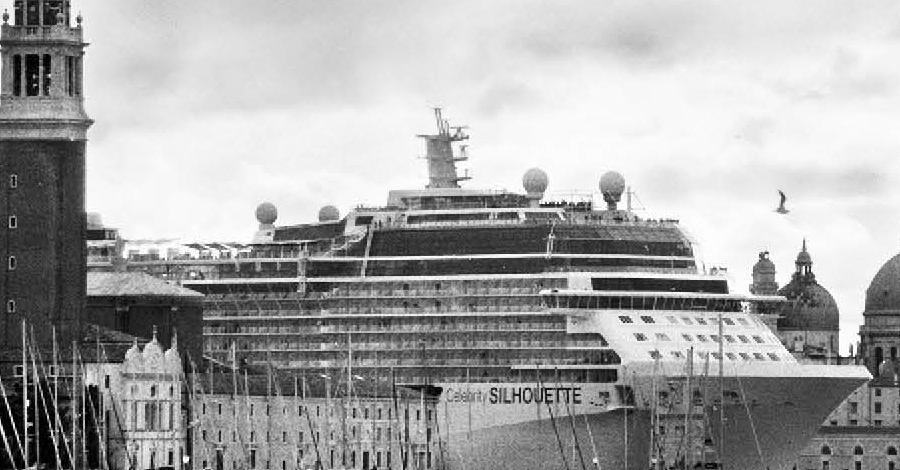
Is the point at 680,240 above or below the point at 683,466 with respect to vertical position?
above

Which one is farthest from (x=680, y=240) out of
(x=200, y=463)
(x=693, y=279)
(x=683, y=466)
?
(x=200, y=463)

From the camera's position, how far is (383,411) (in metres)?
136

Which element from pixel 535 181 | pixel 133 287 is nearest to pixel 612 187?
pixel 535 181

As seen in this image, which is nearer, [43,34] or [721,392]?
[43,34]

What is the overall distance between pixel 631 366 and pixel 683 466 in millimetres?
4334

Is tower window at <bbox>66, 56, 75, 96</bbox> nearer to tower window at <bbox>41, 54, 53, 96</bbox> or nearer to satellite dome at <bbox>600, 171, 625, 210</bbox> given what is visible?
tower window at <bbox>41, 54, 53, 96</bbox>

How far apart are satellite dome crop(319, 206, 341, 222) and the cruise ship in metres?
10.5

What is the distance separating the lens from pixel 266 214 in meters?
154

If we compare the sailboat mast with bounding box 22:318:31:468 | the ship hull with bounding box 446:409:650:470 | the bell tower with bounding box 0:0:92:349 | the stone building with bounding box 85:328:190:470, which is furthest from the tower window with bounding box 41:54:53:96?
the ship hull with bounding box 446:409:650:470

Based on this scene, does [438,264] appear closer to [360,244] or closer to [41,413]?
[360,244]

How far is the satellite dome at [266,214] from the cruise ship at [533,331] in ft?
36.6

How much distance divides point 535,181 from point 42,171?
2354 centimetres

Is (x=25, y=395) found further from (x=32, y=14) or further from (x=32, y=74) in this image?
(x=32, y=14)

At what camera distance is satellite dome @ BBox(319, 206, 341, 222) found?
153625mm
